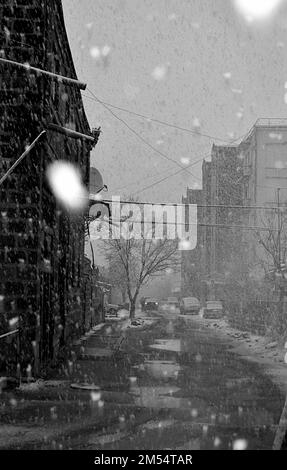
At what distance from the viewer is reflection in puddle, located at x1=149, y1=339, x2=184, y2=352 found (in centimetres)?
2258

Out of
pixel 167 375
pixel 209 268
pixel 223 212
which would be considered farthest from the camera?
pixel 209 268

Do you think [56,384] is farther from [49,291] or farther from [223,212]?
[223,212]

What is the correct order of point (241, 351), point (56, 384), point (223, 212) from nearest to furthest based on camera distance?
point (56, 384)
point (241, 351)
point (223, 212)

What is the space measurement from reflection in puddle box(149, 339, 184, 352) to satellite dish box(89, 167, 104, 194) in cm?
1032

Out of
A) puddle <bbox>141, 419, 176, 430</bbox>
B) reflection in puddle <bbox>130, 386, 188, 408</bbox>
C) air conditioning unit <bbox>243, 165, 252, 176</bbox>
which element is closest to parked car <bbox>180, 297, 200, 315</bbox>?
air conditioning unit <bbox>243, 165, 252, 176</bbox>

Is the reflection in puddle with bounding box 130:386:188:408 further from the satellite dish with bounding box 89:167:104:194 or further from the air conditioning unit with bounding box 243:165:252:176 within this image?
the air conditioning unit with bounding box 243:165:252:176

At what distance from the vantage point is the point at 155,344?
976 inches

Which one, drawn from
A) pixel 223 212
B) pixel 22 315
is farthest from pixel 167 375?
pixel 223 212

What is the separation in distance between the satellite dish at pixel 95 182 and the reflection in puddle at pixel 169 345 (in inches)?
406

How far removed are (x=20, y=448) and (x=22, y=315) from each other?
5752 millimetres

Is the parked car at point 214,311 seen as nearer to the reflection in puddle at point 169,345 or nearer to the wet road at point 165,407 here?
the reflection in puddle at point 169,345

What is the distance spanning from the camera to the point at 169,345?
2431 centimetres

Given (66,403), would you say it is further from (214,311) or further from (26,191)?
(214,311)

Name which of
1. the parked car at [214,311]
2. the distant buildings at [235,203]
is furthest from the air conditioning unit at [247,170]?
the parked car at [214,311]
